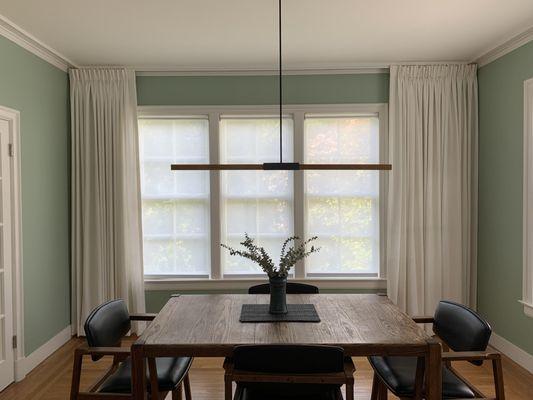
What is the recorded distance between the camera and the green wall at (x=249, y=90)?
439 cm

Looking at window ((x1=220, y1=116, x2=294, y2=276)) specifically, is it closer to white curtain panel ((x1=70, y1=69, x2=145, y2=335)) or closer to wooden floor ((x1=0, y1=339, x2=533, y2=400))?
white curtain panel ((x1=70, y1=69, x2=145, y2=335))

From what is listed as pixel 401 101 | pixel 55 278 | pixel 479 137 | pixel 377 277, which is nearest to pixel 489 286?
pixel 377 277

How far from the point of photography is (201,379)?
3.44 metres

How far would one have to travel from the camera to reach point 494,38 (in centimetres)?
363

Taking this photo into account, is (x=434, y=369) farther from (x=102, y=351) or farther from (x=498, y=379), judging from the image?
(x=102, y=351)

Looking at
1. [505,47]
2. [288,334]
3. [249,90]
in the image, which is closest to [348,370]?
[288,334]

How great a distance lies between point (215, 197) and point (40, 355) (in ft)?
6.99

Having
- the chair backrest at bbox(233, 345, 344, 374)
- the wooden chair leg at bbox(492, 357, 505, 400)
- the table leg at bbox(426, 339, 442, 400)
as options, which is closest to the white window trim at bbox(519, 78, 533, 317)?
the wooden chair leg at bbox(492, 357, 505, 400)

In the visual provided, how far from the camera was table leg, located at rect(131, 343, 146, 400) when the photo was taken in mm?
2037

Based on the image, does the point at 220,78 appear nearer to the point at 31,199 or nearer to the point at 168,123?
the point at 168,123

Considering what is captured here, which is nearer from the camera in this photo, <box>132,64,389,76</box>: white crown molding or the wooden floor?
the wooden floor

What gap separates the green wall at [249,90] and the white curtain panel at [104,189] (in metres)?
0.27

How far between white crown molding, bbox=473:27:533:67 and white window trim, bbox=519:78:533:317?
1.17 feet

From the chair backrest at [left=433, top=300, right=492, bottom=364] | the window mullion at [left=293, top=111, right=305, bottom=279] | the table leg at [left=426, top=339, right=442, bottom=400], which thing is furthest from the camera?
the window mullion at [left=293, top=111, right=305, bottom=279]
